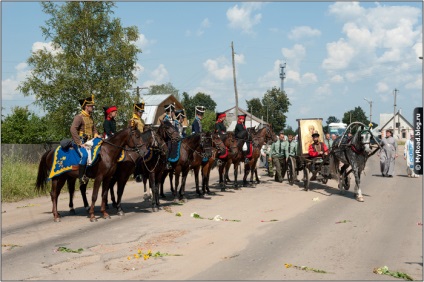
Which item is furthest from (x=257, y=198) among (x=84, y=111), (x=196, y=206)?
(x=84, y=111)

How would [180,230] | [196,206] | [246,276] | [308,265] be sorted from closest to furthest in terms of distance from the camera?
1. [246,276]
2. [308,265]
3. [180,230]
4. [196,206]

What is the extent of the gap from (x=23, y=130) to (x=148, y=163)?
1521 inches

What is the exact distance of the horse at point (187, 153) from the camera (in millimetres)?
17000

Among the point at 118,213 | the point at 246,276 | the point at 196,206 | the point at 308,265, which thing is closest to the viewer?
the point at 246,276

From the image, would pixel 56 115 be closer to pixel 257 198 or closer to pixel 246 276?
pixel 257 198

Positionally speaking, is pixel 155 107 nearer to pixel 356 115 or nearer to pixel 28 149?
pixel 28 149

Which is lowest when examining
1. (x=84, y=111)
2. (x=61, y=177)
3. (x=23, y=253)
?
(x=23, y=253)

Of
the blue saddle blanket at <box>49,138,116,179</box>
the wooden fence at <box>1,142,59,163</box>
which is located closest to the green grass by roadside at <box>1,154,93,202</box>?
the blue saddle blanket at <box>49,138,116,179</box>

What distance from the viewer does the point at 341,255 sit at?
9.88 metres

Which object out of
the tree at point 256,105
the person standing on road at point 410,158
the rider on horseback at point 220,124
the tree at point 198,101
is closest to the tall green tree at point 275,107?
the tree at point 256,105

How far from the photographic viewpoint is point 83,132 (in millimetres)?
13820

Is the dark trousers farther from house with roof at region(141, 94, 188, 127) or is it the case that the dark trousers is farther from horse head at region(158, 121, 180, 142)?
house with roof at region(141, 94, 188, 127)

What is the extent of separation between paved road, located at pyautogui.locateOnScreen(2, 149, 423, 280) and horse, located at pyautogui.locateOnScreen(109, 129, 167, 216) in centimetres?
64

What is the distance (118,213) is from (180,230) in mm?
3057
